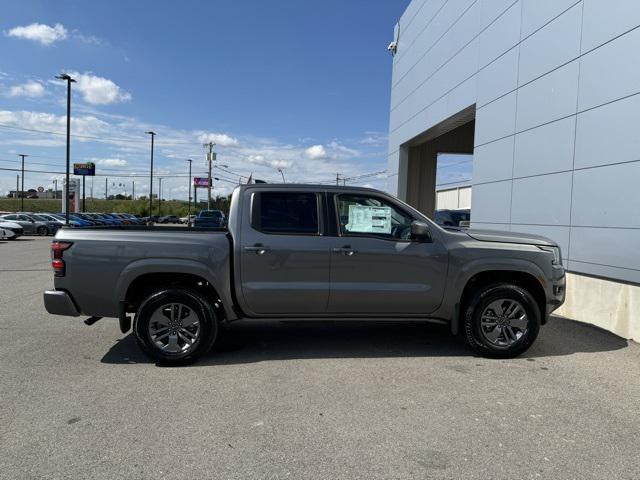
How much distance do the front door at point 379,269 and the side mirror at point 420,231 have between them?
0.18 feet

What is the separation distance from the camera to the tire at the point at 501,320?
214 inches

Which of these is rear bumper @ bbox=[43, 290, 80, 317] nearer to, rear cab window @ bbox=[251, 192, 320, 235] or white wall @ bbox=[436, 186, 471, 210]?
rear cab window @ bbox=[251, 192, 320, 235]

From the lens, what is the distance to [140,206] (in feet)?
304

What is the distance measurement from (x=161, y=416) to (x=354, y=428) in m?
1.54

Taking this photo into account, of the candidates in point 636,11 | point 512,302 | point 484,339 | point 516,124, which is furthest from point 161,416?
point 516,124

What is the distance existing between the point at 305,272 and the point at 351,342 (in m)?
1.39

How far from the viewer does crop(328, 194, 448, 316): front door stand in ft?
17.4

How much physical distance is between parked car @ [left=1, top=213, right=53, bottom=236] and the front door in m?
34.3

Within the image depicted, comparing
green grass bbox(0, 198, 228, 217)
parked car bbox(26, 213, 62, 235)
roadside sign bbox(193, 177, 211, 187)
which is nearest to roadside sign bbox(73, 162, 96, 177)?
green grass bbox(0, 198, 228, 217)

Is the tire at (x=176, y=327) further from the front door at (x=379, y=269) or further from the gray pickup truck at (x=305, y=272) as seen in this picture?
the front door at (x=379, y=269)

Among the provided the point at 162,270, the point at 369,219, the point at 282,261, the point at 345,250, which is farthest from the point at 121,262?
the point at 369,219

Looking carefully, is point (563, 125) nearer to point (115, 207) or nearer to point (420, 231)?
point (420, 231)

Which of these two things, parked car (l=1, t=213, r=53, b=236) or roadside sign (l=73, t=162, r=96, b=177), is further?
roadside sign (l=73, t=162, r=96, b=177)

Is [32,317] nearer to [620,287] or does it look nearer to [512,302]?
[512,302]
